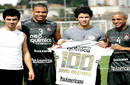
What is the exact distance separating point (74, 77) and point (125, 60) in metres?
0.99

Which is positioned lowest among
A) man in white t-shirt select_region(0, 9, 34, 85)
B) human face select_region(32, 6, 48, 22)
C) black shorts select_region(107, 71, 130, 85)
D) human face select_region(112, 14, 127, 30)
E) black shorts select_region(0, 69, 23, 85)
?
black shorts select_region(107, 71, 130, 85)

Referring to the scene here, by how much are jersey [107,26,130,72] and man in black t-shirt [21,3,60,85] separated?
1.05 metres

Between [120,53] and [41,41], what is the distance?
4.78 feet

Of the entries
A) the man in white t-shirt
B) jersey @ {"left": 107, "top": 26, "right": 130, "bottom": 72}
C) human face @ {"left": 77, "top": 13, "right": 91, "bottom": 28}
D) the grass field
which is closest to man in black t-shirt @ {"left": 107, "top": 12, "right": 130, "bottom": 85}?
jersey @ {"left": 107, "top": 26, "right": 130, "bottom": 72}

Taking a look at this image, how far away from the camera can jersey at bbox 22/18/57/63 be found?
5.04 metres

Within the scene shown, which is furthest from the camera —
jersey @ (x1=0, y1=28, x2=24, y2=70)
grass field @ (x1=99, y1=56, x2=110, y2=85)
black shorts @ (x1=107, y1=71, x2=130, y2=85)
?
grass field @ (x1=99, y1=56, x2=110, y2=85)

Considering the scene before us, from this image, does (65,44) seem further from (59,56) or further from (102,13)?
(102,13)

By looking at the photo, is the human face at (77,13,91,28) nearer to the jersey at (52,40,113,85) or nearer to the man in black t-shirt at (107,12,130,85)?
the jersey at (52,40,113,85)

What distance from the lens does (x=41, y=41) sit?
16.5 feet

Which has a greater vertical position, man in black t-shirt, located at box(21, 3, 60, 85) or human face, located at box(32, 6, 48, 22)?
human face, located at box(32, 6, 48, 22)

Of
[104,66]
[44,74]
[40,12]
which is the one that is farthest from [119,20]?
[44,74]

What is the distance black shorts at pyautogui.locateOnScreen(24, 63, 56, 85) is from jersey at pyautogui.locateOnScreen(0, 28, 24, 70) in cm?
95

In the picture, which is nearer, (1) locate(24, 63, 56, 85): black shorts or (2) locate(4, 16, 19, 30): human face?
(2) locate(4, 16, 19, 30): human face

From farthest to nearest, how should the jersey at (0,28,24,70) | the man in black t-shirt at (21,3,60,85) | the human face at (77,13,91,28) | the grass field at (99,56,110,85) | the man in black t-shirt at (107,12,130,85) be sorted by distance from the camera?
the grass field at (99,56,110,85), the man in black t-shirt at (21,3,60,85), the man in black t-shirt at (107,12,130,85), the human face at (77,13,91,28), the jersey at (0,28,24,70)
